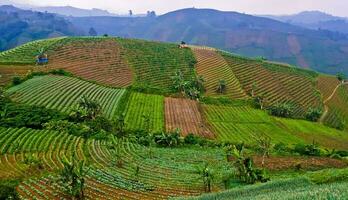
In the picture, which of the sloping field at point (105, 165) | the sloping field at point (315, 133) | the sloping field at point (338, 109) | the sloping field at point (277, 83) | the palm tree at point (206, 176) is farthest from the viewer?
the sloping field at point (277, 83)

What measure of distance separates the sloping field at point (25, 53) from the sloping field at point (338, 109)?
284 ft

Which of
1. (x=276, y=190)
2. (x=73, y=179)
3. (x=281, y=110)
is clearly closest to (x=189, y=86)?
(x=281, y=110)

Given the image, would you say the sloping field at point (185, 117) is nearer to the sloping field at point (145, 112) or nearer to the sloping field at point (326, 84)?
the sloping field at point (145, 112)

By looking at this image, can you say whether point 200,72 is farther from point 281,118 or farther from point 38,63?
point 38,63

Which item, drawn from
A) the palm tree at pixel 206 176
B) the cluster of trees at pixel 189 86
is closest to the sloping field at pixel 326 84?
the cluster of trees at pixel 189 86

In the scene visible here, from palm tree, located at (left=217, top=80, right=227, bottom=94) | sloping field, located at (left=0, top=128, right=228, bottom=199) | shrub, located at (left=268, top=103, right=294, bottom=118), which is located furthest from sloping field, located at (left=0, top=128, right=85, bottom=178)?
shrub, located at (left=268, top=103, right=294, bottom=118)

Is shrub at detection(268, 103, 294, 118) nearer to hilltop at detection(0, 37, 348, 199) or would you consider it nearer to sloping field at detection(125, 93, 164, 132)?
hilltop at detection(0, 37, 348, 199)

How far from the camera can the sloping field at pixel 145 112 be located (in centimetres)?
9001

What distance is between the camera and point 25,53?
433 feet

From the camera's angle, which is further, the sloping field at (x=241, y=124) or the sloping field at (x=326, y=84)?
the sloping field at (x=326, y=84)

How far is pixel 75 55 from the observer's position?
441ft

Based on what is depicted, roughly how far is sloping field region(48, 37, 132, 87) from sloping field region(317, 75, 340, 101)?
→ 66401 millimetres

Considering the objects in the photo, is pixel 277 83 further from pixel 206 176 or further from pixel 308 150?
pixel 206 176

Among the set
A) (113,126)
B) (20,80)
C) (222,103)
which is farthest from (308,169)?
(20,80)
